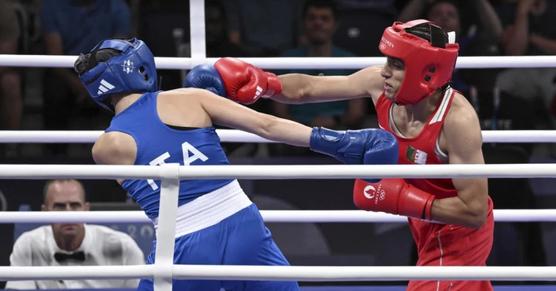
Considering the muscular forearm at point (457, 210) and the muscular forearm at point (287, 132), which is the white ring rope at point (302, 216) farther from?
the muscular forearm at point (287, 132)

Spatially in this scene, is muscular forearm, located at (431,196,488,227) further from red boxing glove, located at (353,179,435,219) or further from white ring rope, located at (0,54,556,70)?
white ring rope, located at (0,54,556,70)

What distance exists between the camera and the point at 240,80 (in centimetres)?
362

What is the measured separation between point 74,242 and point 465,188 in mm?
2258

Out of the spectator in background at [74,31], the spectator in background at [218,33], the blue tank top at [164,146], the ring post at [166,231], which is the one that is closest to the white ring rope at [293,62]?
the blue tank top at [164,146]

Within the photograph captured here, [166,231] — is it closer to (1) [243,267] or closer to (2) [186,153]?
(1) [243,267]

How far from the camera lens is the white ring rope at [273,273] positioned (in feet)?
9.59

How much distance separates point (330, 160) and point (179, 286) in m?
2.31

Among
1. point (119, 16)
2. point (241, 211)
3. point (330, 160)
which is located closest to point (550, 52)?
point (330, 160)

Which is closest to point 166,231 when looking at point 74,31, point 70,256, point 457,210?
point 457,210

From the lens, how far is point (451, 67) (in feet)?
11.7

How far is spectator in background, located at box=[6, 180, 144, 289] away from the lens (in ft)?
16.5

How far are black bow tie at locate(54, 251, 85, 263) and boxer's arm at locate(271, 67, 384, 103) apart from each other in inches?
65.6

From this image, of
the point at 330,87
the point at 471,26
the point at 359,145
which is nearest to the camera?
the point at 359,145

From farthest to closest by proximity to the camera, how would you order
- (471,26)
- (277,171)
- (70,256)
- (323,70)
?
1. (471,26)
2. (323,70)
3. (70,256)
4. (277,171)
